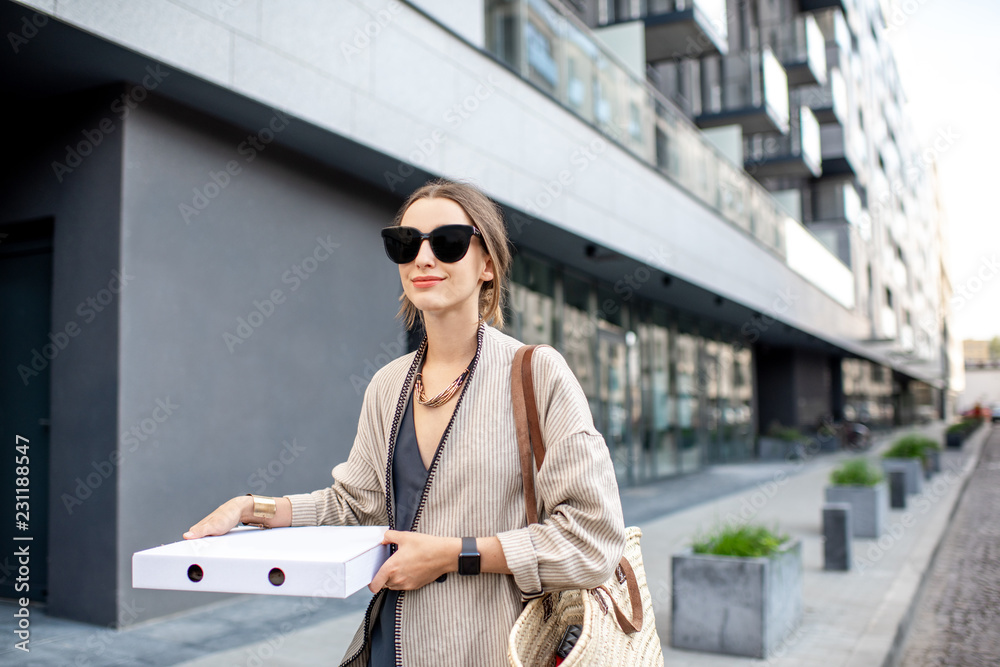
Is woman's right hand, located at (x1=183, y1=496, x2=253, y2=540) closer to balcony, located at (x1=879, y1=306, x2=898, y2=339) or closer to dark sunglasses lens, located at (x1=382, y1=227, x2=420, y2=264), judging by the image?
dark sunglasses lens, located at (x1=382, y1=227, x2=420, y2=264)

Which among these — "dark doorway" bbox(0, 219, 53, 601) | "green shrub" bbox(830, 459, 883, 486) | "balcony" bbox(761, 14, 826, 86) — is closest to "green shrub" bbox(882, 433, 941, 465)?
"green shrub" bbox(830, 459, 883, 486)

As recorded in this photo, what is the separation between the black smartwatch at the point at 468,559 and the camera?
145cm

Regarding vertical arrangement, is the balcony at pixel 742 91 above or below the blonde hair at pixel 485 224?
above

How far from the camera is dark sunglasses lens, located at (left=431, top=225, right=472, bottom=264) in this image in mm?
1611

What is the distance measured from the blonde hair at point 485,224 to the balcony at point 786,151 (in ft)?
77.6

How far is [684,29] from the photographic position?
16.5 metres

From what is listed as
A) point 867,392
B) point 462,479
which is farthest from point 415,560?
point 867,392

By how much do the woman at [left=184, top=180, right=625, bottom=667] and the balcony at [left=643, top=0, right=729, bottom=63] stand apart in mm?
15877

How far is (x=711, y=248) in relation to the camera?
1597 centimetres

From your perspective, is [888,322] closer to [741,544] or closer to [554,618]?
[741,544]

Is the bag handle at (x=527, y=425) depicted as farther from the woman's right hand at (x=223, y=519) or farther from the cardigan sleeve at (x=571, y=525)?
the woman's right hand at (x=223, y=519)

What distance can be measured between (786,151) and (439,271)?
81.5 ft

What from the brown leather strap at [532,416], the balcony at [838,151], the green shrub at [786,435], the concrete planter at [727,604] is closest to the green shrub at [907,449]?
the green shrub at [786,435]

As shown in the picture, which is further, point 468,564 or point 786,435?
point 786,435
